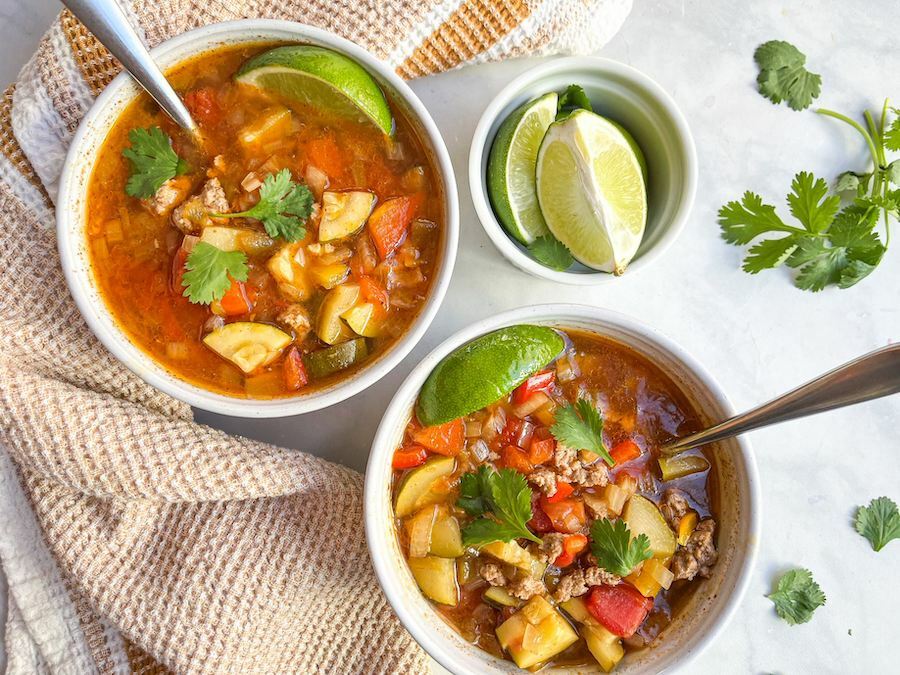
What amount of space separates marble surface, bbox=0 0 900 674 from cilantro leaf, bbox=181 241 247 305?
677mm

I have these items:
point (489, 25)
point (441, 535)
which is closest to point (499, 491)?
point (441, 535)

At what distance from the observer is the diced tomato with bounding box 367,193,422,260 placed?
2.49 m

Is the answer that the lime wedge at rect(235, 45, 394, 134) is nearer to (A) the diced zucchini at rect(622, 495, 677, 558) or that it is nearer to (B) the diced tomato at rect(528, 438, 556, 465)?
(B) the diced tomato at rect(528, 438, 556, 465)

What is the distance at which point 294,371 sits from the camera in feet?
8.23

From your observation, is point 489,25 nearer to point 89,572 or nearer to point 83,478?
point 83,478

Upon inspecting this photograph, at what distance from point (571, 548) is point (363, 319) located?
0.95m

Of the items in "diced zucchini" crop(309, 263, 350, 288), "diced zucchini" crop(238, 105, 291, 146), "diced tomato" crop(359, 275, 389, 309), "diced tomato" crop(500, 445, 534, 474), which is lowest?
"diced tomato" crop(500, 445, 534, 474)

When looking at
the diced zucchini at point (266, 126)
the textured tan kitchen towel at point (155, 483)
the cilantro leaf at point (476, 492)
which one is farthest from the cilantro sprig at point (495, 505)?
the diced zucchini at point (266, 126)

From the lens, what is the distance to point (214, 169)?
8.06 ft

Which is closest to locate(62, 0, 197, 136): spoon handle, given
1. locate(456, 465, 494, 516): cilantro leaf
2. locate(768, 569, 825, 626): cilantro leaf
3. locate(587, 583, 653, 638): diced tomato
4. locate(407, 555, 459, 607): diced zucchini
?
locate(456, 465, 494, 516): cilantro leaf

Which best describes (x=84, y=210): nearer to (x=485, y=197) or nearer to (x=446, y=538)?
(x=485, y=197)

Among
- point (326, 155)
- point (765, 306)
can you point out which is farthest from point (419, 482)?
point (765, 306)

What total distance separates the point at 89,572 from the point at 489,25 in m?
2.21

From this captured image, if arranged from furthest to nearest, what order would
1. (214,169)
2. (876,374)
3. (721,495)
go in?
(721,495), (214,169), (876,374)
